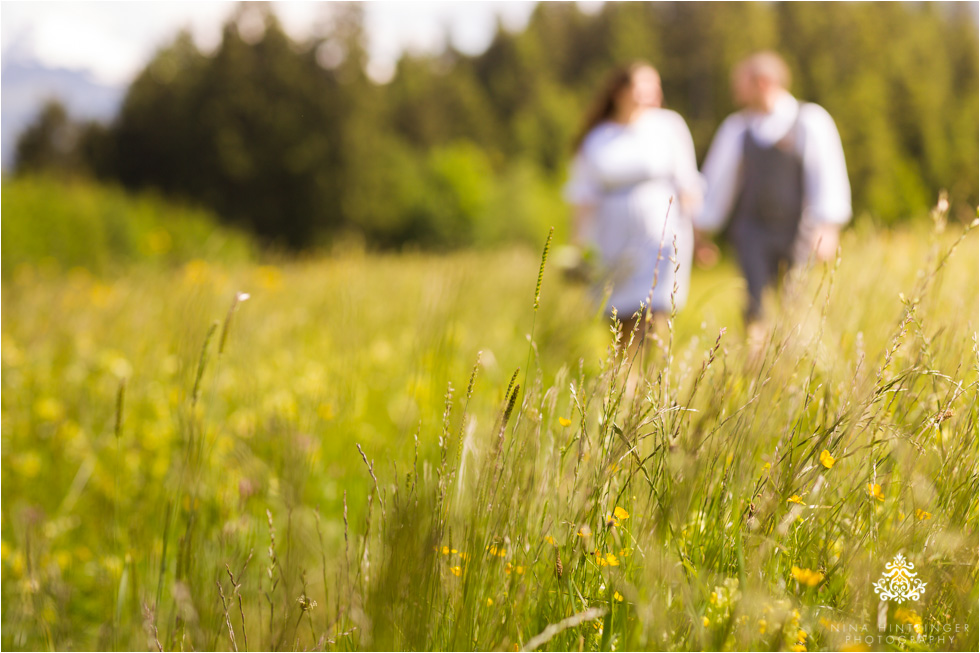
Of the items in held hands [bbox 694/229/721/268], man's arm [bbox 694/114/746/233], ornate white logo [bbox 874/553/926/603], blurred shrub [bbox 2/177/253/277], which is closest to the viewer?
ornate white logo [bbox 874/553/926/603]

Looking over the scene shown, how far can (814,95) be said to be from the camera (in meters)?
37.9

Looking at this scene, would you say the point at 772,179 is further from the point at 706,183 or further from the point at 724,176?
the point at 706,183

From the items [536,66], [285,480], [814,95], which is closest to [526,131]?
[536,66]

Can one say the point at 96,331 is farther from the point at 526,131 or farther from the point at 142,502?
the point at 526,131

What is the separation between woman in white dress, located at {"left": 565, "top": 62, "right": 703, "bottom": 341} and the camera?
3.20m

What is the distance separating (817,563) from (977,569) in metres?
0.21

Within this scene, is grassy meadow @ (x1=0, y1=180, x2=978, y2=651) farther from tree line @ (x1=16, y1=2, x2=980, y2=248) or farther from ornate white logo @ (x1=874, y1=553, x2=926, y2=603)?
tree line @ (x1=16, y1=2, x2=980, y2=248)

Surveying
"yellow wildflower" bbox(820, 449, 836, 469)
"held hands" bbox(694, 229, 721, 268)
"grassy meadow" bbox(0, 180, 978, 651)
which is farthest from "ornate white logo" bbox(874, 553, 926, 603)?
"held hands" bbox(694, 229, 721, 268)

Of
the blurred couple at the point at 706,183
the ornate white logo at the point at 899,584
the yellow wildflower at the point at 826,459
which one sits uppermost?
the blurred couple at the point at 706,183

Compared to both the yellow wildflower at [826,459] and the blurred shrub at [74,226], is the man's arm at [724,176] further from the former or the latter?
the blurred shrub at [74,226]

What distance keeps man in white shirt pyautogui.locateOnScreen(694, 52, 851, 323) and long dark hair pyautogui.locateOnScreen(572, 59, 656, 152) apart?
26.2 inches

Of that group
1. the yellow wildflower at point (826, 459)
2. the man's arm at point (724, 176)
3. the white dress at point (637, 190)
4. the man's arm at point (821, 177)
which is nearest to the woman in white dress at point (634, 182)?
the white dress at point (637, 190)

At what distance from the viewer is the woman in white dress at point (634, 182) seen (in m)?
3.20

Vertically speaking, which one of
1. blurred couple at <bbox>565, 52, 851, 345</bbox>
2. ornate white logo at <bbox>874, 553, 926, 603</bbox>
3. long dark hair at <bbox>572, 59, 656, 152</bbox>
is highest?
long dark hair at <bbox>572, 59, 656, 152</bbox>
